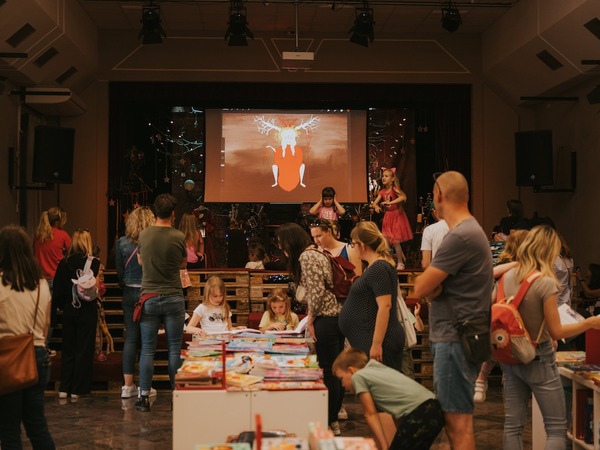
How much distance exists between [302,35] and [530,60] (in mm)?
3537

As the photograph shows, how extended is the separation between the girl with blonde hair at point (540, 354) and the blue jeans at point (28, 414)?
2.41 meters

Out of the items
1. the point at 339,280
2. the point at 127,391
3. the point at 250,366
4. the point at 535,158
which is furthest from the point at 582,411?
the point at 535,158

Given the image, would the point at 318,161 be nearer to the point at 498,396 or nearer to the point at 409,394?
the point at 498,396

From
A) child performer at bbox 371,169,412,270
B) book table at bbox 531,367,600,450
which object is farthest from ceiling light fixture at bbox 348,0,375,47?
book table at bbox 531,367,600,450

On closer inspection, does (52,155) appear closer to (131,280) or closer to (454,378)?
(131,280)

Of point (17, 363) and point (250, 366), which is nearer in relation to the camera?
point (17, 363)

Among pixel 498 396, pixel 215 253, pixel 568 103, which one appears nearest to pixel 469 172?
pixel 568 103

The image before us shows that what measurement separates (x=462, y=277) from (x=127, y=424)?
3783 millimetres

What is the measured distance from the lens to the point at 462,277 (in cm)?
407

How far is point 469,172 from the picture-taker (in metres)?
13.5

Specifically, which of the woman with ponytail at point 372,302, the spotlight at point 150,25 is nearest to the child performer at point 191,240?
the spotlight at point 150,25

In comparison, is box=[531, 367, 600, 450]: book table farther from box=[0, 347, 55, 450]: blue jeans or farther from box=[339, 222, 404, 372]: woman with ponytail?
box=[0, 347, 55, 450]: blue jeans

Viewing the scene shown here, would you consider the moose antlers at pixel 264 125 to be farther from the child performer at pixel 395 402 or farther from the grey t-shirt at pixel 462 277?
the grey t-shirt at pixel 462 277

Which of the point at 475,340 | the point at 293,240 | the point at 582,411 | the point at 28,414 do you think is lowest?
the point at 582,411
